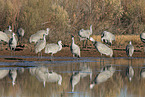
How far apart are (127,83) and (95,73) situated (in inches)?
96.7

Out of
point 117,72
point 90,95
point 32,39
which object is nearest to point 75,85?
point 90,95

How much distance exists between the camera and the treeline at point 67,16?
27.7 meters

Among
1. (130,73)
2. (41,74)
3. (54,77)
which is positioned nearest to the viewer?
(54,77)

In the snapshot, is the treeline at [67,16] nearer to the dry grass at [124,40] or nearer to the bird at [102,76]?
the dry grass at [124,40]

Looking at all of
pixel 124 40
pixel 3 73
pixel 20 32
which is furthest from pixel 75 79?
pixel 124 40

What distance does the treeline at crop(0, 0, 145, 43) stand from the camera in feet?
90.8

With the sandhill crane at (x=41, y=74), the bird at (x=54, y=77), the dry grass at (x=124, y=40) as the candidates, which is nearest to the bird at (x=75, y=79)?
the bird at (x=54, y=77)

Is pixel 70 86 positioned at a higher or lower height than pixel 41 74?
lower

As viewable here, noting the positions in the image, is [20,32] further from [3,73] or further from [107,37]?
[3,73]

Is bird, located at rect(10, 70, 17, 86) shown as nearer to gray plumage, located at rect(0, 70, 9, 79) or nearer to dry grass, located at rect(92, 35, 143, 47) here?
gray plumage, located at rect(0, 70, 9, 79)

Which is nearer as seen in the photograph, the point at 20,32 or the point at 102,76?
the point at 102,76

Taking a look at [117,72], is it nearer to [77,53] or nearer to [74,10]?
[77,53]

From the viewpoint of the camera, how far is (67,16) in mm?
28672

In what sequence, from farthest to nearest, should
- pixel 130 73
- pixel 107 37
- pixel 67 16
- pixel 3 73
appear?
pixel 67 16 < pixel 107 37 < pixel 130 73 < pixel 3 73
